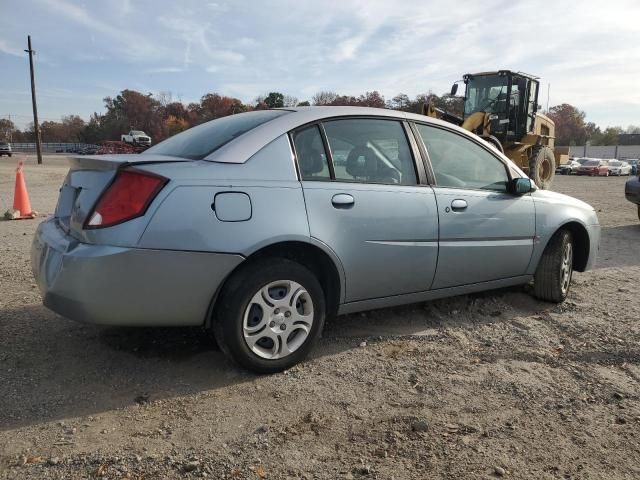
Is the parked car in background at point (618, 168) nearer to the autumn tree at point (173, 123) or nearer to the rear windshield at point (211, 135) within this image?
the rear windshield at point (211, 135)

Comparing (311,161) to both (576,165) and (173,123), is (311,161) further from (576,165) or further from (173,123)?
(173,123)

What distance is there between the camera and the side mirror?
4.13m

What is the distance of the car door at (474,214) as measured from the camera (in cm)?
375

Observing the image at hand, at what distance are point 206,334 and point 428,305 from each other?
1.92 metres

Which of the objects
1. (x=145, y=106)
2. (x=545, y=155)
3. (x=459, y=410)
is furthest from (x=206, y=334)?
(x=145, y=106)

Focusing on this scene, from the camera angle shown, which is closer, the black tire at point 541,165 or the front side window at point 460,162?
the front side window at point 460,162

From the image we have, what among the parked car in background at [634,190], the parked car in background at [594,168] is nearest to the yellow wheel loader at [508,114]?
the parked car in background at [634,190]

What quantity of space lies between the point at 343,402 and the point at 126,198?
1571mm

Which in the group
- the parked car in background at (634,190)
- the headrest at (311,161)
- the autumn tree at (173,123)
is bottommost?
the parked car in background at (634,190)

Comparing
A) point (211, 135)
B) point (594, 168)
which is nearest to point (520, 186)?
point (211, 135)

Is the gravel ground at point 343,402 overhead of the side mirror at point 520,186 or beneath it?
beneath

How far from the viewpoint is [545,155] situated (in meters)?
15.7

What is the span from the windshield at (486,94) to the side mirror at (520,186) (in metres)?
12.2

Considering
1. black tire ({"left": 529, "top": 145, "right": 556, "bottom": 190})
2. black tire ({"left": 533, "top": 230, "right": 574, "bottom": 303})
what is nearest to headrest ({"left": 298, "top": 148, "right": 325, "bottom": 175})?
black tire ({"left": 533, "top": 230, "right": 574, "bottom": 303})
